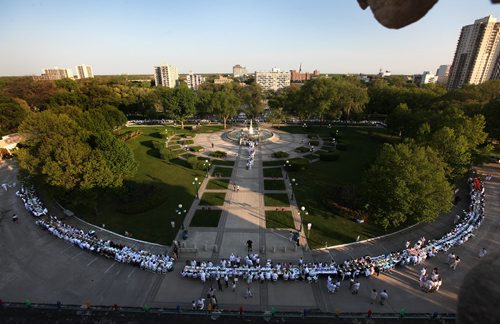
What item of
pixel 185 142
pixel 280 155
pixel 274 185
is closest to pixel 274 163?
pixel 280 155

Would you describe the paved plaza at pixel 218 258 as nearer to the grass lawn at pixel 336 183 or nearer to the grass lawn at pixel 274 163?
the grass lawn at pixel 336 183

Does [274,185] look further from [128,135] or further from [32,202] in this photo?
[128,135]

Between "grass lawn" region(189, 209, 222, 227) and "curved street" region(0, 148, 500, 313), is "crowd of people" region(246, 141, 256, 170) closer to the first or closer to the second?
"grass lawn" region(189, 209, 222, 227)

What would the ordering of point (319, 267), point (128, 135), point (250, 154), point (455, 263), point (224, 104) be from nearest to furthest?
point (319, 267)
point (455, 263)
point (250, 154)
point (128, 135)
point (224, 104)

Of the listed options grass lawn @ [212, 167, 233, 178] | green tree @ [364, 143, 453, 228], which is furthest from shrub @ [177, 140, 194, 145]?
green tree @ [364, 143, 453, 228]

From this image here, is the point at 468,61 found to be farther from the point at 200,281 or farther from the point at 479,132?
the point at 200,281

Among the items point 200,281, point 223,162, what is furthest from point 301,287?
point 223,162
